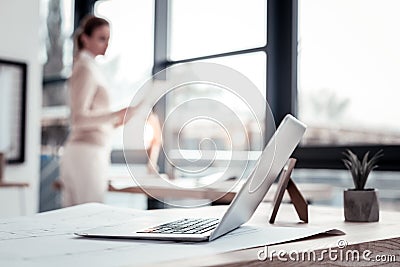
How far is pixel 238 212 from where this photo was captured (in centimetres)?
106

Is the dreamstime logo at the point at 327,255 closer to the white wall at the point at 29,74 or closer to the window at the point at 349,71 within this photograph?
the window at the point at 349,71

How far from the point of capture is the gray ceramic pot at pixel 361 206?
133 centimetres

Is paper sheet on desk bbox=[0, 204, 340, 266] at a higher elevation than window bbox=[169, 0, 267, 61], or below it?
below

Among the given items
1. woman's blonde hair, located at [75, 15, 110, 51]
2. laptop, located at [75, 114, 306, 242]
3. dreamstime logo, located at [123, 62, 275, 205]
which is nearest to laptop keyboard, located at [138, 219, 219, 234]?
laptop, located at [75, 114, 306, 242]

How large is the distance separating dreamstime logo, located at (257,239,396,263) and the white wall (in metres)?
3.58

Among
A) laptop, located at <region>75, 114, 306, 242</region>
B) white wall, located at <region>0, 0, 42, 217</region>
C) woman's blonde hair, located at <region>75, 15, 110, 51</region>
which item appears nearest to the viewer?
laptop, located at <region>75, 114, 306, 242</region>

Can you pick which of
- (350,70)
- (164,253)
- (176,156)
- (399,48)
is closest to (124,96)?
(350,70)

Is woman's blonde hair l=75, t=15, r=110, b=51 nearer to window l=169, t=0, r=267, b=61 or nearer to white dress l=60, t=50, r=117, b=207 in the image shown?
white dress l=60, t=50, r=117, b=207

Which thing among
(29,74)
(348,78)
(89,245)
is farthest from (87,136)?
(89,245)

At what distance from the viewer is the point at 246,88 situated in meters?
1.22

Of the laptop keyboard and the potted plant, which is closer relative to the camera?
the laptop keyboard

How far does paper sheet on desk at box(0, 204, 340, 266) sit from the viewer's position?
797 mm

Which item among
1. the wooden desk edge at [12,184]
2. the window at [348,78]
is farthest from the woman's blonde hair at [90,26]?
the wooden desk edge at [12,184]

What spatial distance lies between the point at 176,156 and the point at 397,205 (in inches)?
68.0
